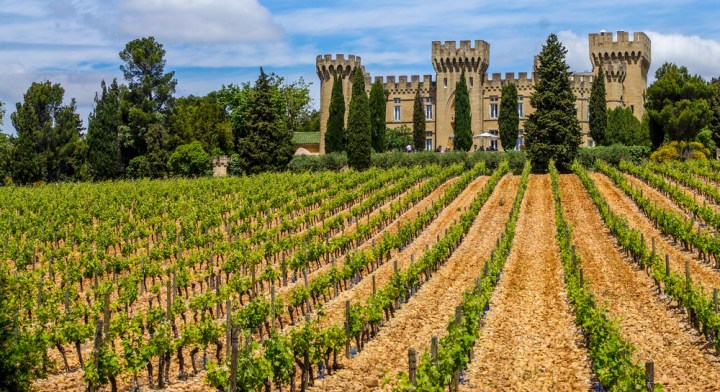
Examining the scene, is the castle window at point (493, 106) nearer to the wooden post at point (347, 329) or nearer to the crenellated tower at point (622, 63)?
the crenellated tower at point (622, 63)

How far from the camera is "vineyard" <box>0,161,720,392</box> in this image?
12.9m

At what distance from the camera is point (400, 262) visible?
2497 cm

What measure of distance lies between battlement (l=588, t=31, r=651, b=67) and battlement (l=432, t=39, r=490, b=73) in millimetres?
8666

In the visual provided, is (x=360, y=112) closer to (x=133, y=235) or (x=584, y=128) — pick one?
(x=584, y=128)

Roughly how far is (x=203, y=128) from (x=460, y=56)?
21.8 metres

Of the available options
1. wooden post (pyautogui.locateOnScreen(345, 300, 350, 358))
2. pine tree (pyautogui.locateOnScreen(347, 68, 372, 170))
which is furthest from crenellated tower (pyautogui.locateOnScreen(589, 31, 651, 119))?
wooden post (pyautogui.locateOnScreen(345, 300, 350, 358))

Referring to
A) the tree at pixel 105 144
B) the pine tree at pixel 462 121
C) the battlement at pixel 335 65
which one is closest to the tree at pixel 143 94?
the tree at pixel 105 144

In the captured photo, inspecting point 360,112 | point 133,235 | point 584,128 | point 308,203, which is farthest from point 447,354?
point 584,128

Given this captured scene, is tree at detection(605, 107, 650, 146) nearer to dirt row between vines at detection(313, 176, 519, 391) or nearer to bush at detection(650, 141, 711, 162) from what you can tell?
bush at detection(650, 141, 711, 162)

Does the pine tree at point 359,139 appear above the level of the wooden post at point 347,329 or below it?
above

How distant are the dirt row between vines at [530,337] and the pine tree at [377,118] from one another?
126ft

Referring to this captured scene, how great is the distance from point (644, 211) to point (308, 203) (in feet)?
46.1

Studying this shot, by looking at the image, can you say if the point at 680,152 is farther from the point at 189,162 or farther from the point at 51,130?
the point at 51,130

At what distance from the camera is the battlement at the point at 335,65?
221 feet
